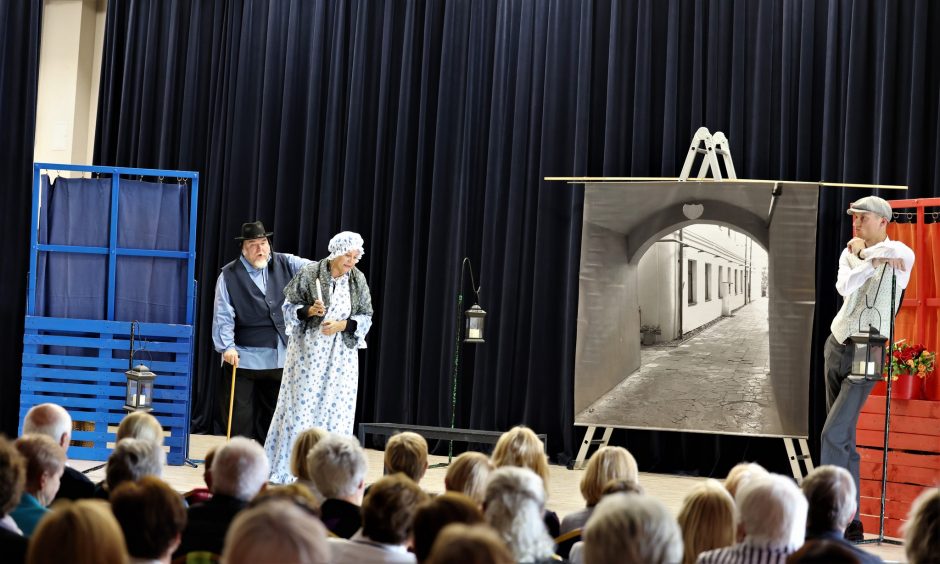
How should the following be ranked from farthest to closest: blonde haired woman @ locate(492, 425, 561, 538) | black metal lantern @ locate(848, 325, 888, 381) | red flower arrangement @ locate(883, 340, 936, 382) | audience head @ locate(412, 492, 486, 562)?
red flower arrangement @ locate(883, 340, 936, 382) → black metal lantern @ locate(848, 325, 888, 381) → blonde haired woman @ locate(492, 425, 561, 538) → audience head @ locate(412, 492, 486, 562)

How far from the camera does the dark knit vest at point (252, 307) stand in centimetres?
642

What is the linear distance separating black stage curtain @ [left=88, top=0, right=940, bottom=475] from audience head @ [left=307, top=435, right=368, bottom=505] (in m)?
4.40

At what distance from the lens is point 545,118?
7594 mm

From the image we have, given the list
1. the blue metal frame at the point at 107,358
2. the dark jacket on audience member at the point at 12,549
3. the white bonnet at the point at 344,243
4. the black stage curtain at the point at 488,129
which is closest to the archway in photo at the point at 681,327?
the black stage curtain at the point at 488,129

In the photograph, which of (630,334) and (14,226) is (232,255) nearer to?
(14,226)

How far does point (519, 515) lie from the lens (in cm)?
251

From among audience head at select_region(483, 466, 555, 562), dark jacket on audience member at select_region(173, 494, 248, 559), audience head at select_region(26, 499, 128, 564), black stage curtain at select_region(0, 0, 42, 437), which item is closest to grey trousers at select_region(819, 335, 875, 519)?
audience head at select_region(483, 466, 555, 562)

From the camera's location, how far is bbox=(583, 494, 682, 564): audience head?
6.68 feet

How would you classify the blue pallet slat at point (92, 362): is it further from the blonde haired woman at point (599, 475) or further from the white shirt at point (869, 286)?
the blonde haired woman at point (599, 475)

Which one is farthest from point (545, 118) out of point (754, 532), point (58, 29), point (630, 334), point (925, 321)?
point (754, 532)

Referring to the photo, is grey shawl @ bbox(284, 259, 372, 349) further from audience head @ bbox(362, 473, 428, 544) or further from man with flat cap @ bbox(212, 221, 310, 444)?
audience head @ bbox(362, 473, 428, 544)

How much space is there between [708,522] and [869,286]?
2913 mm

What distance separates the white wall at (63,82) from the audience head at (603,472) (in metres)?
6.54

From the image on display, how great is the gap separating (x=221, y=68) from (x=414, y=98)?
164 centimetres
